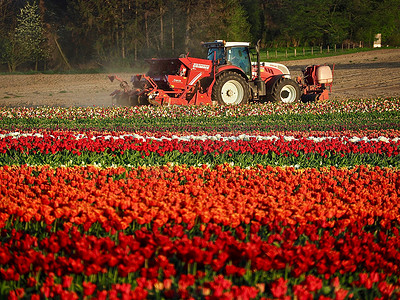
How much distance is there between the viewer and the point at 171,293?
2998mm

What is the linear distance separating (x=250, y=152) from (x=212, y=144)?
80 centimetres

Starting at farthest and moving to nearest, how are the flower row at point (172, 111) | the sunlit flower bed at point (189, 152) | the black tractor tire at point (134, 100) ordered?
the black tractor tire at point (134, 100), the flower row at point (172, 111), the sunlit flower bed at point (189, 152)

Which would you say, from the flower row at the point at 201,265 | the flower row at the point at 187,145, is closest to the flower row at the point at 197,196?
the flower row at the point at 201,265

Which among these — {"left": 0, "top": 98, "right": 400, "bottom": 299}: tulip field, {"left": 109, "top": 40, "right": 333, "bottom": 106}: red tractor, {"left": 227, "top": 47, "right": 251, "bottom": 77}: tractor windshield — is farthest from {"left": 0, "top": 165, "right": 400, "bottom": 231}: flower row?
{"left": 227, "top": 47, "right": 251, "bottom": 77}: tractor windshield

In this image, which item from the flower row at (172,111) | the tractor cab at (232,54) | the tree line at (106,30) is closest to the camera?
the flower row at (172,111)

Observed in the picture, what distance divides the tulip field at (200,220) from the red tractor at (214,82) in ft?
25.1

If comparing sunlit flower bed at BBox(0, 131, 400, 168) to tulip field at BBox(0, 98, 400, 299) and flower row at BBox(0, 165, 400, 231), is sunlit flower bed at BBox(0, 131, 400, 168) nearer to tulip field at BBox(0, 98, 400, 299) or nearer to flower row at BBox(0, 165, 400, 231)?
tulip field at BBox(0, 98, 400, 299)

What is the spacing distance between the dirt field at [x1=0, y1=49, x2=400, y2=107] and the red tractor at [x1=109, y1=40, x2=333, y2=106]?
17.4 feet

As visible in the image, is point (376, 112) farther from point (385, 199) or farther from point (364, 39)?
point (364, 39)

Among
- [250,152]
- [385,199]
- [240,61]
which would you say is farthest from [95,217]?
[240,61]

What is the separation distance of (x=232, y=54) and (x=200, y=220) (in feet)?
49.5

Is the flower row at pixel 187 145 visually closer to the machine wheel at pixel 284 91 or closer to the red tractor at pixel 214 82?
the red tractor at pixel 214 82

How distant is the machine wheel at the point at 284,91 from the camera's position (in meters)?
19.3

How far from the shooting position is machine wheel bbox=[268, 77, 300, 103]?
19.3 metres
